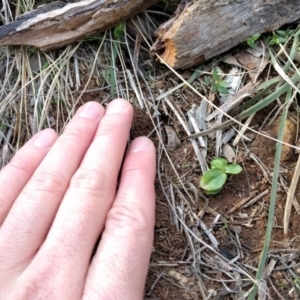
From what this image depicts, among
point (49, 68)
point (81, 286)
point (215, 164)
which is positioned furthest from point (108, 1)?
point (81, 286)

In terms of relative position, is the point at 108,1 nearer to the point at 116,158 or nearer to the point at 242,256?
the point at 116,158

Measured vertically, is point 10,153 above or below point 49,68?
below

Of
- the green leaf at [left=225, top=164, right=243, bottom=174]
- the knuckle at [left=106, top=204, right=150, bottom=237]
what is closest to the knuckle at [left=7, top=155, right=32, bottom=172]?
the knuckle at [left=106, top=204, right=150, bottom=237]

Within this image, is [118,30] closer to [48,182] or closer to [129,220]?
[48,182]

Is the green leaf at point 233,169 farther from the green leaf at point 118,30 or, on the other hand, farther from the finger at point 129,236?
the green leaf at point 118,30

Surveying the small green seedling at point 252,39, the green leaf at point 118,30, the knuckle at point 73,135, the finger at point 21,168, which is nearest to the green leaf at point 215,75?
the small green seedling at point 252,39

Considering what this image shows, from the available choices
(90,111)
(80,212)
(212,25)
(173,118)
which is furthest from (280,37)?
(80,212)
